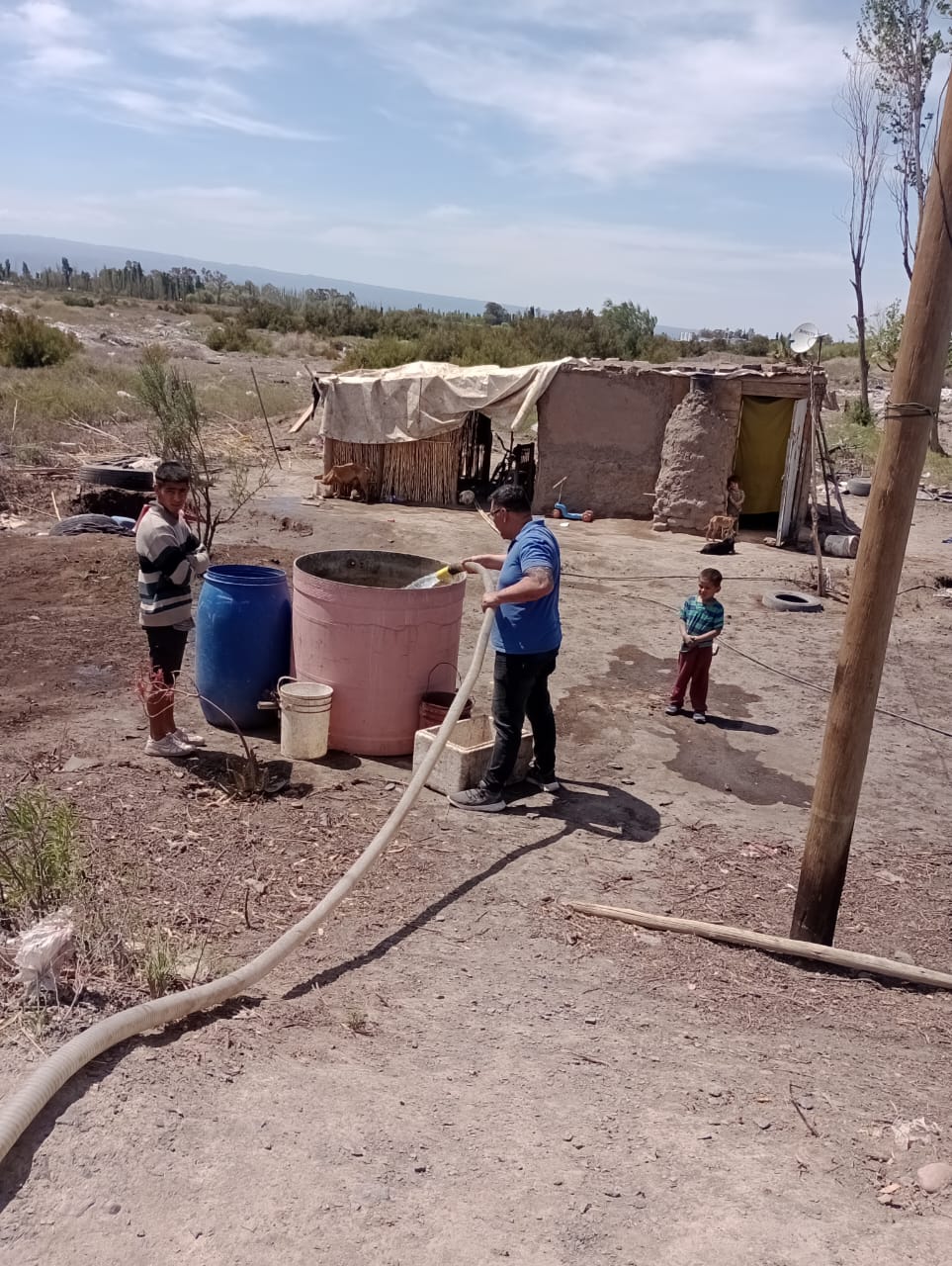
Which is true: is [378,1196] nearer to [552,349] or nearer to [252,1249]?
[252,1249]

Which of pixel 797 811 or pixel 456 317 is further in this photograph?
pixel 456 317

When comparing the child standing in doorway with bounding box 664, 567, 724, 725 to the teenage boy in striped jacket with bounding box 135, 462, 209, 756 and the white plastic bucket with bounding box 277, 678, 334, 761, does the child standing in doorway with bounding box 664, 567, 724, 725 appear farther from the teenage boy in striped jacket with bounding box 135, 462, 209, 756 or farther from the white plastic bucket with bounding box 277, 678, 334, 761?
the teenage boy in striped jacket with bounding box 135, 462, 209, 756

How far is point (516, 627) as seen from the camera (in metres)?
5.42

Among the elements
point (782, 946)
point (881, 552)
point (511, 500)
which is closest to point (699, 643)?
point (511, 500)

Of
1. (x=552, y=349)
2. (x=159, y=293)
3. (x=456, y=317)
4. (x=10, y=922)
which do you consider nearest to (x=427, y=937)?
(x=10, y=922)

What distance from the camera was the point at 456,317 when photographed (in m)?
50.8

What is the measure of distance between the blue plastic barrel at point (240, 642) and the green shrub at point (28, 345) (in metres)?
23.1

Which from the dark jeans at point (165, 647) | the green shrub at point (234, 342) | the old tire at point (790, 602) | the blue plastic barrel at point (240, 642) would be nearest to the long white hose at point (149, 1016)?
the dark jeans at point (165, 647)

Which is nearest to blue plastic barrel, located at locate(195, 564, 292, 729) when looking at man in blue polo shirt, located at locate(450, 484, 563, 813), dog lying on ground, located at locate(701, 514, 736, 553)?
man in blue polo shirt, located at locate(450, 484, 563, 813)

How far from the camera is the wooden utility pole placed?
12.1 ft

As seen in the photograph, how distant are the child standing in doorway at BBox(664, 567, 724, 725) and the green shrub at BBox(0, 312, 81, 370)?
23.7 meters

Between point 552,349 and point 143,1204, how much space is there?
30613mm

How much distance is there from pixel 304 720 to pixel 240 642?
0.72 metres

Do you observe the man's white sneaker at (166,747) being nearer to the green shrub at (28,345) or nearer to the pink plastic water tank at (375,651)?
the pink plastic water tank at (375,651)
